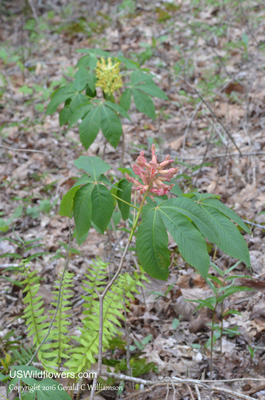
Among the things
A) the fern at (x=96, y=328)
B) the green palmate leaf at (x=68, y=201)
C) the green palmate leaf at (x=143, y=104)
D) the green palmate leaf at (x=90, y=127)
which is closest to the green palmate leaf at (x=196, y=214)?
the green palmate leaf at (x=68, y=201)

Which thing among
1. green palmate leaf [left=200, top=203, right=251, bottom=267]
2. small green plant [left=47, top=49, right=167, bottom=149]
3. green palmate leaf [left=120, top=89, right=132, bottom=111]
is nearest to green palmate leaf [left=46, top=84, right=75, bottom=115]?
small green plant [left=47, top=49, right=167, bottom=149]

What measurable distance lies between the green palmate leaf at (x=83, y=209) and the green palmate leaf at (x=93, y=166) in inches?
2.7

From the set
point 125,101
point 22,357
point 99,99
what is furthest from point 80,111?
point 22,357

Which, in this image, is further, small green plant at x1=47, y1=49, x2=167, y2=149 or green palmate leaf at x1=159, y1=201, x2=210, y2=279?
small green plant at x1=47, y1=49, x2=167, y2=149

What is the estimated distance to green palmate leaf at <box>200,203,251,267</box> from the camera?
4.56 feet

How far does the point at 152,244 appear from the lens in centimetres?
138

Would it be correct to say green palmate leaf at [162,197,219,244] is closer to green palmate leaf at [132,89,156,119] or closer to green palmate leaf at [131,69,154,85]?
green palmate leaf at [132,89,156,119]

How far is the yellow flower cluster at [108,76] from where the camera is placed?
2.58 meters

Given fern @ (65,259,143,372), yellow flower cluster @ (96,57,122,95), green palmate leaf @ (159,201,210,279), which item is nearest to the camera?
green palmate leaf @ (159,201,210,279)

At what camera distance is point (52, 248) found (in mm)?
3760

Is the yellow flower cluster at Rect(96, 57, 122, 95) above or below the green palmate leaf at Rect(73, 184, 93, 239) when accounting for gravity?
above

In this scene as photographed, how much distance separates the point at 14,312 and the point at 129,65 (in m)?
2.20

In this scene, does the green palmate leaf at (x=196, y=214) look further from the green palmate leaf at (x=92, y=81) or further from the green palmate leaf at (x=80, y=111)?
the green palmate leaf at (x=92, y=81)

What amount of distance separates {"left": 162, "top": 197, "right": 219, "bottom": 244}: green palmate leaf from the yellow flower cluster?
1.46 meters
